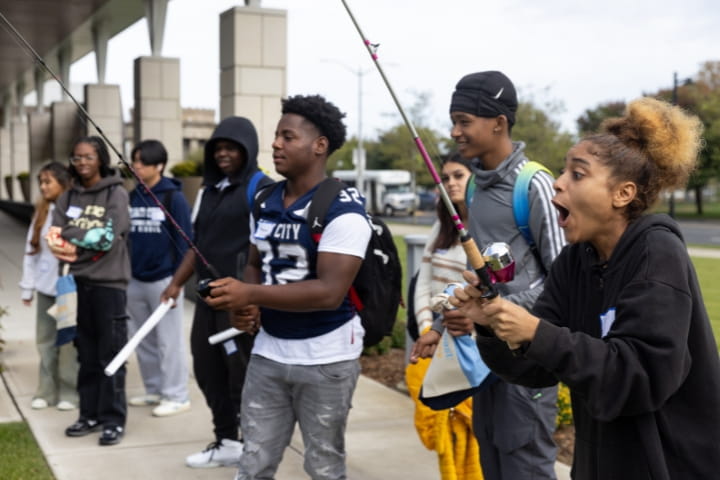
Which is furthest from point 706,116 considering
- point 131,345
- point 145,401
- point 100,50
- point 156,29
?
point 131,345

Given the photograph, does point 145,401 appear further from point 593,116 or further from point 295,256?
point 593,116

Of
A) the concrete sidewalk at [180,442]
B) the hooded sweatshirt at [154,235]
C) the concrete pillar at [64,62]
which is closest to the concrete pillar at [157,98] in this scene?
the concrete sidewalk at [180,442]

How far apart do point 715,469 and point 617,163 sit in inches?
31.9

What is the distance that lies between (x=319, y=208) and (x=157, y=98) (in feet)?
45.2

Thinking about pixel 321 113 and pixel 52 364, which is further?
pixel 52 364

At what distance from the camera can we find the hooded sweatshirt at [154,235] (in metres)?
6.54

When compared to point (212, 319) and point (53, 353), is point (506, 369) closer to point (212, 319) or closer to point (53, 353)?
point (212, 319)

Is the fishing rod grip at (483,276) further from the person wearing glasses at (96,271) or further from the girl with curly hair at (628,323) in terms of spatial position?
the person wearing glasses at (96,271)

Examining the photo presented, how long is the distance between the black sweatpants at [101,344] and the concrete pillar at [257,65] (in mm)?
5215

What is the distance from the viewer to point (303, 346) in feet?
12.3

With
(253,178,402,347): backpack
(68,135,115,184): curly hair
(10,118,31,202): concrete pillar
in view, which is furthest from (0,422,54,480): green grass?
(10,118,31,202): concrete pillar

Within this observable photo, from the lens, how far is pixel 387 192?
53.4m

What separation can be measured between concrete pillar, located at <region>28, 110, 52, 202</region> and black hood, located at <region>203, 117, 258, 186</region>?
2597 cm

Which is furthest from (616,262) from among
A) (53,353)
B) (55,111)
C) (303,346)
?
(55,111)
